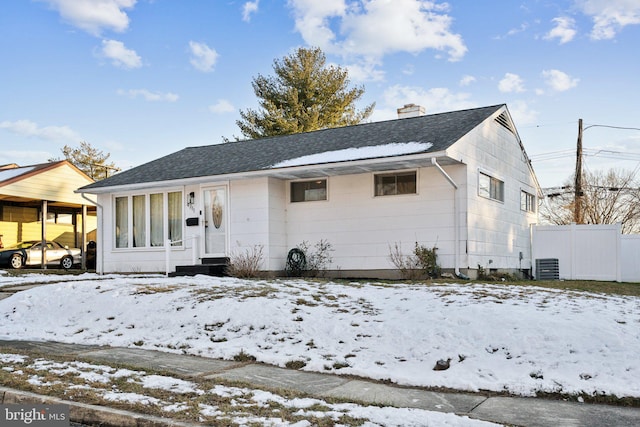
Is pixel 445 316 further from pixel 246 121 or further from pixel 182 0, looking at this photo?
pixel 246 121

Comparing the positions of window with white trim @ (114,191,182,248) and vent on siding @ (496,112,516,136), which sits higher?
vent on siding @ (496,112,516,136)

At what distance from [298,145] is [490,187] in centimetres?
569

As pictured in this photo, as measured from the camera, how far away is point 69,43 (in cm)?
1761

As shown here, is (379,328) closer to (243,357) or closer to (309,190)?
(243,357)

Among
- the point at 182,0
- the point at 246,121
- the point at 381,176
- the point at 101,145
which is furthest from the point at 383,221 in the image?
the point at 101,145

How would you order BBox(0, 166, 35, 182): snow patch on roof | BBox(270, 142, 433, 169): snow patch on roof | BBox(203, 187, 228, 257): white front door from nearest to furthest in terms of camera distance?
BBox(270, 142, 433, 169): snow patch on roof < BBox(203, 187, 228, 257): white front door < BBox(0, 166, 35, 182): snow patch on roof

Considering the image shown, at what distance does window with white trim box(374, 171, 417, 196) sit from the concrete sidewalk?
27.1 feet

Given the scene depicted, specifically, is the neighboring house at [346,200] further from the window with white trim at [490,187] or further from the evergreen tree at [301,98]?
the evergreen tree at [301,98]

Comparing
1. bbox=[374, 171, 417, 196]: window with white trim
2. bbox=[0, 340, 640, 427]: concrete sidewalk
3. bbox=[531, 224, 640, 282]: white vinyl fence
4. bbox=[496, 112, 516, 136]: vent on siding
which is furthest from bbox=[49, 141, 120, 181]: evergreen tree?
bbox=[0, 340, 640, 427]: concrete sidewalk

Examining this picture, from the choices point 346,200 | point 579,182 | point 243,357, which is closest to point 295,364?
point 243,357

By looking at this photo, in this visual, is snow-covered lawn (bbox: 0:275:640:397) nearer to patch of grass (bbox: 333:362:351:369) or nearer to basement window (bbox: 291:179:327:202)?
patch of grass (bbox: 333:362:351:369)

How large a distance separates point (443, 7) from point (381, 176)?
5.33 m

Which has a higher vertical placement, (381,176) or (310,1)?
(310,1)

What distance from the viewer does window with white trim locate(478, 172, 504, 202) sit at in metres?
14.9
